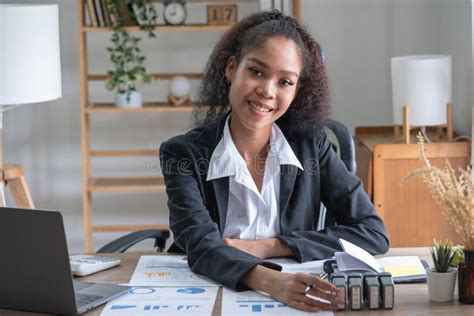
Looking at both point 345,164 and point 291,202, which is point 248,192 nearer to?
point 291,202

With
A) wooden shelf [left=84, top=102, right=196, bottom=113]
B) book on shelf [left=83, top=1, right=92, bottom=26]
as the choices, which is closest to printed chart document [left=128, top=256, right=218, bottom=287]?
wooden shelf [left=84, top=102, right=196, bottom=113]

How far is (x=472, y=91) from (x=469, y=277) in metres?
2.23

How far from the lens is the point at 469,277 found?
1937 mm

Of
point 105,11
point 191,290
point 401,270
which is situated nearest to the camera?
point 191,290

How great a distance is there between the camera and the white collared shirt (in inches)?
95.9

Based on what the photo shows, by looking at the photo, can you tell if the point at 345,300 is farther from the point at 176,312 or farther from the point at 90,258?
the point at 90,258

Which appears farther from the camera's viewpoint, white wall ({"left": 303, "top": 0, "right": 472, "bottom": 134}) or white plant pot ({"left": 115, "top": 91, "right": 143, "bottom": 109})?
white wall ({"left": 303, "top": 0, "right": 472, "bottom": 134})

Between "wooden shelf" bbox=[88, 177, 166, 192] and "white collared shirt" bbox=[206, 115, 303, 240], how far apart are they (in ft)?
6.59

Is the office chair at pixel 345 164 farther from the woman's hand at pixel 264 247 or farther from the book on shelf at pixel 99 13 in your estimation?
the book on shelf at pixel 99 13

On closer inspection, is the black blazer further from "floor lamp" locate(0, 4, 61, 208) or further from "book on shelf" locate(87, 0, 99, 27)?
"book on shelf" locate(87, 0, 99, 27)

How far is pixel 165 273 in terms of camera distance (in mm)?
2199

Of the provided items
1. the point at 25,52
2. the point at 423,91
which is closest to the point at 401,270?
the point at 423,91

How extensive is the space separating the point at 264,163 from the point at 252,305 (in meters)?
0.64

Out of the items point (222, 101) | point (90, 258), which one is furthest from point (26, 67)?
point (90, 258)
